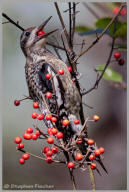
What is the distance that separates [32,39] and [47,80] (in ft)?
2.22

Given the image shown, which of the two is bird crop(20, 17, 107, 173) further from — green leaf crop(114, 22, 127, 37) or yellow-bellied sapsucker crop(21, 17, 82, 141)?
green leaf crop(114, 22, 127, 37)

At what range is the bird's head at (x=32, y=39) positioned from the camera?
3188 mm

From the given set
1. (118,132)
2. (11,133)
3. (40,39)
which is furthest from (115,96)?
(40,39)

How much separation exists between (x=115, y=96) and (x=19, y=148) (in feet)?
14.4

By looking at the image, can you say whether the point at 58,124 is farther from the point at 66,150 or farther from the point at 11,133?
the point at 11,133

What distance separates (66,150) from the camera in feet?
5.92

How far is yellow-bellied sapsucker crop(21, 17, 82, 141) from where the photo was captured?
9.25 feet

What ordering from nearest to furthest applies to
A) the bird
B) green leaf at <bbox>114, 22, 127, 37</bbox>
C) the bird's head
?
green leaf at <bbox>114, 22, 127, 37</bbox> < the bird < the bird's head

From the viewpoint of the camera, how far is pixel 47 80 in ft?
9.46

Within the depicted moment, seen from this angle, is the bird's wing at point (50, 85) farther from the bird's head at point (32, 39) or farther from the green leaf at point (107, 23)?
the green leaf at point (107, 23)

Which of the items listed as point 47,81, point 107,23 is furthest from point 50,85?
point 107,23

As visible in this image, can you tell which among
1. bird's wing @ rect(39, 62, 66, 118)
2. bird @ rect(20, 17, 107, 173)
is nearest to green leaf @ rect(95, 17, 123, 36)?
bird @ rect(20, 17, 107, 173)

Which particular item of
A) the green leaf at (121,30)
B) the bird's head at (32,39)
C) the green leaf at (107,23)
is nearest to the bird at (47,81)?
the bird's head at (32,39)

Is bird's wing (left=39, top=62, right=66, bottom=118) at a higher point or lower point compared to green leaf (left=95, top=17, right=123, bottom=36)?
lower
